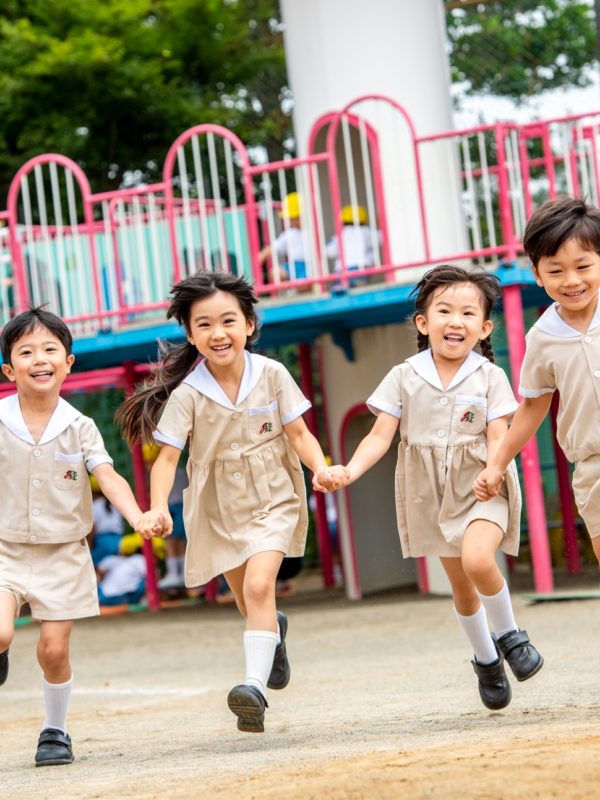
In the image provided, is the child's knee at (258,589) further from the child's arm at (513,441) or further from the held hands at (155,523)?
the child's arm at (513,441)

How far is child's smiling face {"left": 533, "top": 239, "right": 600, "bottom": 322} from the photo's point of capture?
5.12 m

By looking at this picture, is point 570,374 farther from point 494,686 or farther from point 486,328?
point 494,686

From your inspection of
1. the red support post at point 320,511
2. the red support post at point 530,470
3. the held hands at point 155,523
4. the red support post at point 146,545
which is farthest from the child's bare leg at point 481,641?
the red support post at point 320,511

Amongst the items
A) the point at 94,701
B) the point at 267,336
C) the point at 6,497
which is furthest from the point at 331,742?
the point at 267,336

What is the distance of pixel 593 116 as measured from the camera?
11.2 metres

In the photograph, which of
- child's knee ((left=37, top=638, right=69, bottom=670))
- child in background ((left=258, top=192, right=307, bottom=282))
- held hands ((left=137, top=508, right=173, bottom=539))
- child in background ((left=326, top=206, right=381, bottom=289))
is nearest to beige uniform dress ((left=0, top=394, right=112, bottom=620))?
child's knee ((left=37, top=638, right=69, bottom=670))

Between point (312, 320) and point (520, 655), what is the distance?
266 inches

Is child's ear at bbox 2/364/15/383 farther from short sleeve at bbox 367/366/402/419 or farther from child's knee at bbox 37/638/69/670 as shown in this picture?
short sleeve at bbox 367/366/402/419

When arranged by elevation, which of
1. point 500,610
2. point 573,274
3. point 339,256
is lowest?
point 500,610

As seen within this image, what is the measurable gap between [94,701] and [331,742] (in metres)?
3.57

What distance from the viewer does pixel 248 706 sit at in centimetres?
517

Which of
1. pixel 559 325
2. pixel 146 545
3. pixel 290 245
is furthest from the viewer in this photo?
pixel 146 545

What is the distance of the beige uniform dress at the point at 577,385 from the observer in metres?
5.14

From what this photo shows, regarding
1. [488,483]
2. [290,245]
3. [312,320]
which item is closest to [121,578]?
[312,320]
